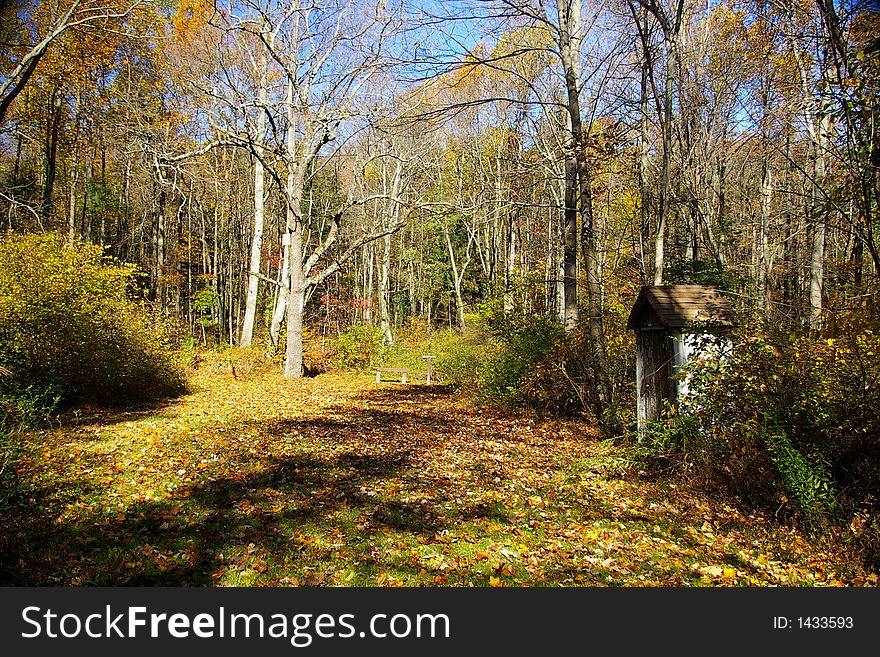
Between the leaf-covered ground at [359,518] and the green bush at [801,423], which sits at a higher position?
the green bush at [801,423]

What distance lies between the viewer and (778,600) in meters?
3.60

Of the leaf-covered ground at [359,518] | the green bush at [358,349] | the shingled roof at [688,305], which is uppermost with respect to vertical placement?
the shingled roof at [688,305]

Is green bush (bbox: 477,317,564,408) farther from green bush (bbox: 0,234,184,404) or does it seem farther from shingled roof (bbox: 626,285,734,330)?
green bush (bbox: 0,234,184,404)

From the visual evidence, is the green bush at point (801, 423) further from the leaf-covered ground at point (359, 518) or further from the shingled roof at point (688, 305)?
the shingled roof at point (688, 305)

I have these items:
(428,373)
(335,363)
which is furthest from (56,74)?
(428,373)

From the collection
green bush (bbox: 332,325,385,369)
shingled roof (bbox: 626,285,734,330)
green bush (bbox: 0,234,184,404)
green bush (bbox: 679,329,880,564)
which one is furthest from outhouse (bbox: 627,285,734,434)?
green bush (bbox: 332,325,385,369)

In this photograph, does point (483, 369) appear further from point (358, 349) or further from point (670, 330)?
point (358, 349)

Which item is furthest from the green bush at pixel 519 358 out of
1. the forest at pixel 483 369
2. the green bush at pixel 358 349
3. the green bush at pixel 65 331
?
the green bush at pixel 358 349

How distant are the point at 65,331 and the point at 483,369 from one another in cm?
866

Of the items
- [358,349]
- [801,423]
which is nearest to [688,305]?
[801,423]

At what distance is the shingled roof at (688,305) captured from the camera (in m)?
6.30

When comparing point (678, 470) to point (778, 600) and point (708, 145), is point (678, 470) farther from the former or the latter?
point (708, 145)

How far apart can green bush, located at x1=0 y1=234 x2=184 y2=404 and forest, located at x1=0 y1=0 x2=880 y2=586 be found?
6 centimetres

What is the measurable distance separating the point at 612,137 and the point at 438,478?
20.4 ft
